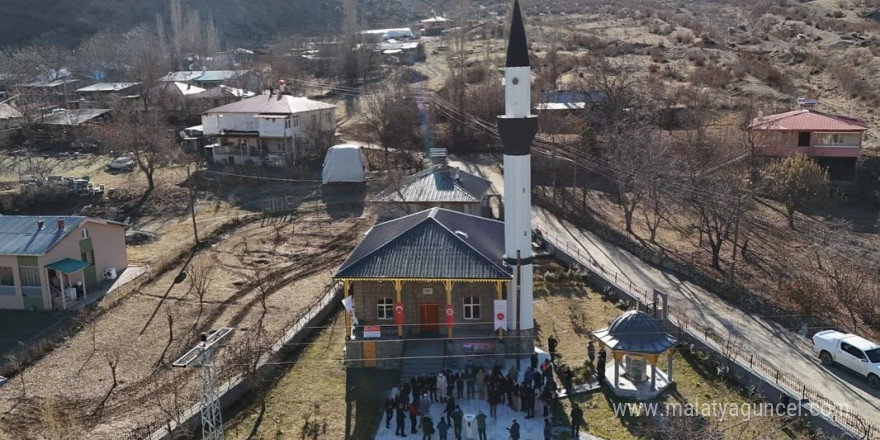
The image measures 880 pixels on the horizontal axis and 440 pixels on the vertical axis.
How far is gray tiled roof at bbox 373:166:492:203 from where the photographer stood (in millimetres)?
36562

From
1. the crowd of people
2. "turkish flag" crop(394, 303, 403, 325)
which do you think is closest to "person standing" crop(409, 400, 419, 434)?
the crowd of people

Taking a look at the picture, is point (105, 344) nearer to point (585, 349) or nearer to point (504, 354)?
point (504, 354)

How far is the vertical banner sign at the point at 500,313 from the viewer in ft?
80.2

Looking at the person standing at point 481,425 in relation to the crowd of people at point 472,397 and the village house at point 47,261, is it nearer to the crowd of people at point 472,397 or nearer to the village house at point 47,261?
the crowd of people at point 472,397

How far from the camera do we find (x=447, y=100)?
202 ft

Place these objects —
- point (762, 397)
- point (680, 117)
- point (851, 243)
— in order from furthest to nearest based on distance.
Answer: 1. point (680, 117)
2. point (851, 243)
3. point (762, 397)

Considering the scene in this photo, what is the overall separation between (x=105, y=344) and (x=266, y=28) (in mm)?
109534

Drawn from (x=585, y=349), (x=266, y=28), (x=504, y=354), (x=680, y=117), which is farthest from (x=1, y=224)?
(x=266, y=28)

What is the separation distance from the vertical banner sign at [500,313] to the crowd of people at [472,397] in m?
1.68

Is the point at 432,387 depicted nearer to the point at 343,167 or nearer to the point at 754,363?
the point at 754,363

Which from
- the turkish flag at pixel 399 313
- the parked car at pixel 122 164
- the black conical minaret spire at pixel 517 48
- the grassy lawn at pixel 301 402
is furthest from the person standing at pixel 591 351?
the parked car at pixel 122 164

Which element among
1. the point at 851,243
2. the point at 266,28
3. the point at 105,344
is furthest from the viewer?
the point at 266,28

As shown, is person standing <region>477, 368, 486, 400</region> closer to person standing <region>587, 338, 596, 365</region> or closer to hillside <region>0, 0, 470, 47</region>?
person standing <region>587, 338, 596, 365</region>

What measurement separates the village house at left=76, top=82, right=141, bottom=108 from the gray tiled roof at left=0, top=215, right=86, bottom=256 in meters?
35.9
